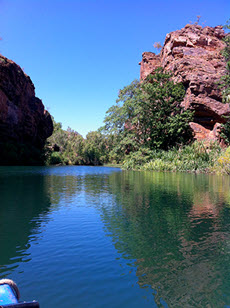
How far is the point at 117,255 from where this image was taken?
5.25 metres

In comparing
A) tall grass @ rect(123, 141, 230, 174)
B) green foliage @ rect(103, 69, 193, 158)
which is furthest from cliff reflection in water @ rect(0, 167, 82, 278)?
green foliage @ rect(103, 69, 193, 158)

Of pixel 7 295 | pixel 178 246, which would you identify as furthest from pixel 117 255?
pixel 7 295

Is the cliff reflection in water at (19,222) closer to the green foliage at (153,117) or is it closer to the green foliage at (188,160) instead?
the green foliage at (188,160)

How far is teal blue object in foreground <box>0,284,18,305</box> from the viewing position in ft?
8.22

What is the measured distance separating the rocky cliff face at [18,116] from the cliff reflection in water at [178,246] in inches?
1793

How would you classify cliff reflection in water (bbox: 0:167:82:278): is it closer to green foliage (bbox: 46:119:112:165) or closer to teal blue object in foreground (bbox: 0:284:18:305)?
teal blue object in foreground (bbox: 0:284:18:305)

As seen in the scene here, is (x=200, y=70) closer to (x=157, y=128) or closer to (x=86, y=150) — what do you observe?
(x=157, y=128)

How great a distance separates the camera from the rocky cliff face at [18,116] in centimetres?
4888

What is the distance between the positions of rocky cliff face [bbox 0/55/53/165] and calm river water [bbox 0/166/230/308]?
1743 inches

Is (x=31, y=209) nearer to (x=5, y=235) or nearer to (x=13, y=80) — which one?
(x=5, y=235)

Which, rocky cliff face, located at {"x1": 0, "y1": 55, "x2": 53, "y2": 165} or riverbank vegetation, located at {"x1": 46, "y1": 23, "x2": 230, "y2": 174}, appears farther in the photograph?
rocky cliff face, located at {"x1": 0, "y1": 55, "x2": 53, "y2": 165}

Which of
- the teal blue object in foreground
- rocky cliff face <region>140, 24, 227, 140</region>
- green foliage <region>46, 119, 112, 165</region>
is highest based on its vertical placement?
rocky cliff face <region>140, 24, 227, 140</region>

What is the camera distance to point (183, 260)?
501 centimetres

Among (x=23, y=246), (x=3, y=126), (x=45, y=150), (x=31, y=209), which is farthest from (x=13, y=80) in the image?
(x=23, y=246)
